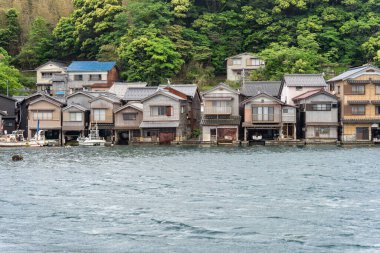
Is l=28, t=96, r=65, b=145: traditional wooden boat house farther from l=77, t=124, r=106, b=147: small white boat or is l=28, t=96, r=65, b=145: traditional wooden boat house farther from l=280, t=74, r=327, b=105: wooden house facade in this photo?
l=280, t=74, r=327, b=105: wooden house facade

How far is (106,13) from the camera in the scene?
75.9 meters

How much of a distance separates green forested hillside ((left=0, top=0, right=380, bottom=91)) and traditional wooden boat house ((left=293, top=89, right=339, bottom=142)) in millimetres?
9910

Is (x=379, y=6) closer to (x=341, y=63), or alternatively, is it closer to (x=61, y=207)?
(x=341, y=63)

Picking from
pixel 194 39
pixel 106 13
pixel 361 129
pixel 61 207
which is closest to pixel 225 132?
pixel 361 129

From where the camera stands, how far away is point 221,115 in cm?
5616

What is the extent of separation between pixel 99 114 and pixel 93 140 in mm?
4222

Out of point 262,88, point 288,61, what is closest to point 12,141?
point 262,88

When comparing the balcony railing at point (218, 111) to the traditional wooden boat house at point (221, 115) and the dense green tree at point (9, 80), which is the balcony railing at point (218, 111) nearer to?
the traditional wooden boat house at point (221, 115)

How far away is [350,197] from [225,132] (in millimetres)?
33783

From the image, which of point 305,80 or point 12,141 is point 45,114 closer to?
point 12,141

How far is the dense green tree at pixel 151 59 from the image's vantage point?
6581 cm

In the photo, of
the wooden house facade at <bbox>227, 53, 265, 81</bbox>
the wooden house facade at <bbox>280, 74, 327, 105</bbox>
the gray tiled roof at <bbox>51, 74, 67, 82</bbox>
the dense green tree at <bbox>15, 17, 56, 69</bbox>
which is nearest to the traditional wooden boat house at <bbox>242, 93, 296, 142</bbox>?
the wooden house facade at <bbox>280, 74, 327, 105</bbox>

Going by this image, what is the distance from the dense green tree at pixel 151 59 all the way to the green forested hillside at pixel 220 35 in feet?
0.40

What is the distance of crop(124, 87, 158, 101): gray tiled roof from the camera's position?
59375 millimetres
